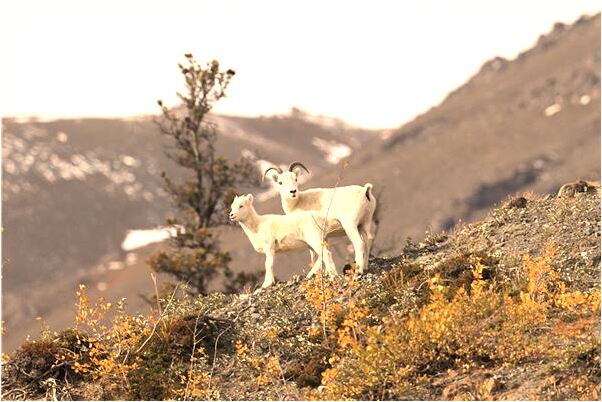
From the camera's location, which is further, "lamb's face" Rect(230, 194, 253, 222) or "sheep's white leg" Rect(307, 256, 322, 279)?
"lamb's face" Rect(230, 194, 253, 222)

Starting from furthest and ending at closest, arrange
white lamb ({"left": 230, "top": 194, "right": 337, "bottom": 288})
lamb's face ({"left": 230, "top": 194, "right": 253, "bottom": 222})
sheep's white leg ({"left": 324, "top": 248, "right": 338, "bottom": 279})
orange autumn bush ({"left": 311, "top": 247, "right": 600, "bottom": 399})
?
lamb's face ({"left": 230, "top": 194, "right": 253, "bottom": 222}), white lamb ({"left": 230, "top": 194, "right": 337, "bottom": 288}), sheep's white leg ({"left": 324, "top": 248, "right": 338, "bottom": 279}), orange autumn bush ({"left": 311, "top": 247, "right": 600, "bottom": 399})

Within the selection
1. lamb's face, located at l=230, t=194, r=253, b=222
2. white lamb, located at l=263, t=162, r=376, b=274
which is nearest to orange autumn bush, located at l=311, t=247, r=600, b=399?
white lamb, located at l=263, t=162, r=376, b=274

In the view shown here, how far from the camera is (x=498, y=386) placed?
78.8 ft

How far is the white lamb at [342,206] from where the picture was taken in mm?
31406

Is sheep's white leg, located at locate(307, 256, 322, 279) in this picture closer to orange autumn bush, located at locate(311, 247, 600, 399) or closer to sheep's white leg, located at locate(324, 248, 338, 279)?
sheep's white leg, located at locate(324, 248, 338, 279)

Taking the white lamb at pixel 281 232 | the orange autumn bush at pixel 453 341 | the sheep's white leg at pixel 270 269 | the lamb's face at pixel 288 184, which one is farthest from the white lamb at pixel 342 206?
the orange autumn bush at pixel 453 341

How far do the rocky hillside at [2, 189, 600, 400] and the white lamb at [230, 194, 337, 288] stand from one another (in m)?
0.78

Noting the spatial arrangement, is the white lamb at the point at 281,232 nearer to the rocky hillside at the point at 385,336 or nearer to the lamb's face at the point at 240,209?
the lamb's face at the point at 240,209

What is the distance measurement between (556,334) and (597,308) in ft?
4.18

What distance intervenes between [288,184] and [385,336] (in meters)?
8.64

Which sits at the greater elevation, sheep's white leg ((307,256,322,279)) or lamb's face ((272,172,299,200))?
lamb's face ((272,172,299,200))

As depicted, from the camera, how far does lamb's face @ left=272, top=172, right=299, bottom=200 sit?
3278 cm

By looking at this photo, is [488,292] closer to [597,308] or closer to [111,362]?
[597,308]

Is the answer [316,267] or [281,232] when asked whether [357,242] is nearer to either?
[316,267]
